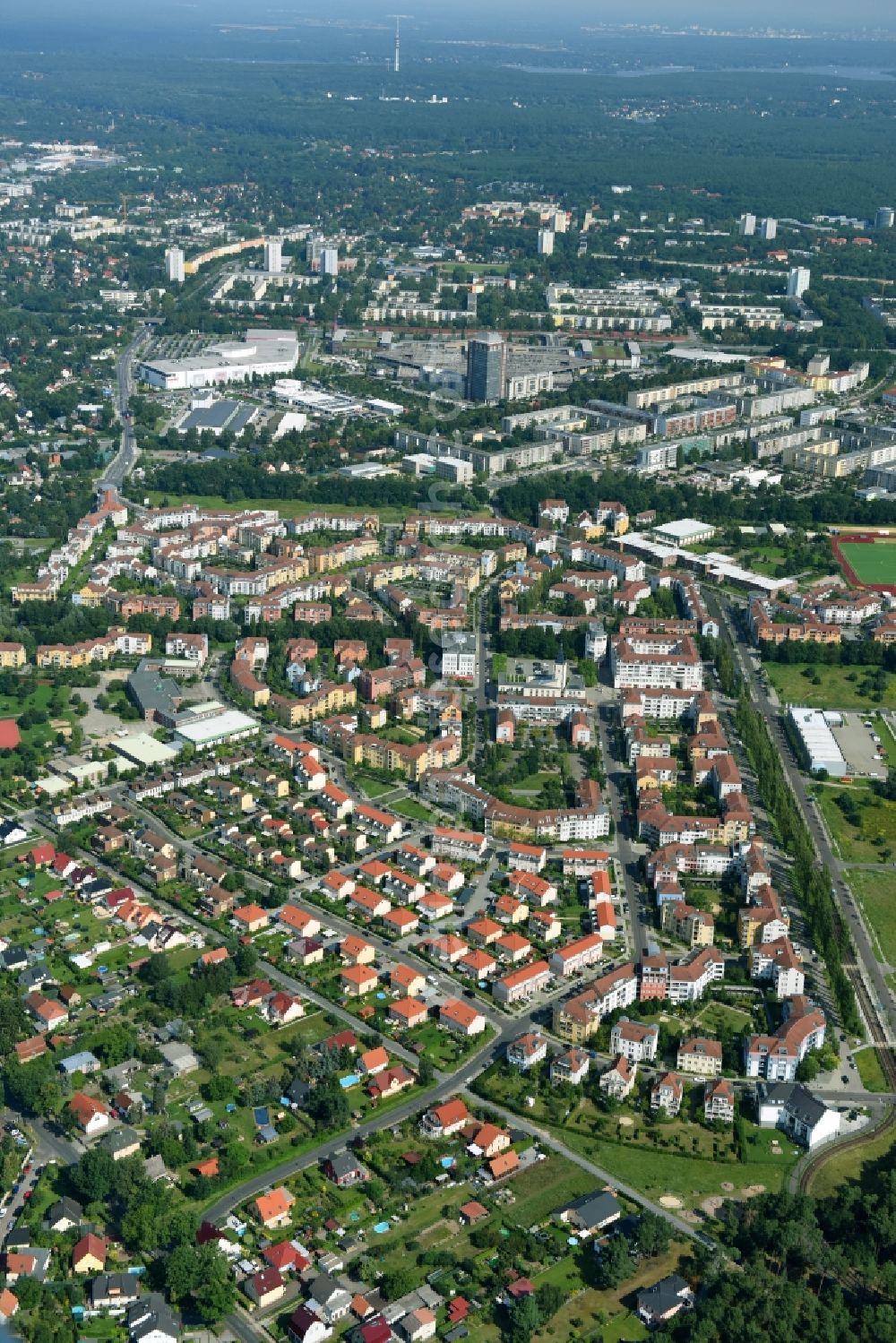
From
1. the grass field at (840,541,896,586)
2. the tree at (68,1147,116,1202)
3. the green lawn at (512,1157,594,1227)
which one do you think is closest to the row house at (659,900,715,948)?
the green lawn at (512,1157,594,1227)

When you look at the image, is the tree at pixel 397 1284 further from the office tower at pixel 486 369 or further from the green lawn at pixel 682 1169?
the office tower at pixel 486 369

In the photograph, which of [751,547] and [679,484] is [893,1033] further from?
[679,484]

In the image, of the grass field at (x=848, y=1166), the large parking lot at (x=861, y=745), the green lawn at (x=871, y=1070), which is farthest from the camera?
the large parking lot at (x=861, y=745)

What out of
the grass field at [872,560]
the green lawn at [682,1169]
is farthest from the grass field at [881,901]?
the grass field at [872,560]

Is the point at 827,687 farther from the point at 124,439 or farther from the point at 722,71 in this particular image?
the point at 722,71

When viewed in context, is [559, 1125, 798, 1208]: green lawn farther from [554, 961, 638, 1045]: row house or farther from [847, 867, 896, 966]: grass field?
[847, 867, 896, 966]: grass field

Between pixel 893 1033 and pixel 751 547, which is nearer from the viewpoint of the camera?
pixel 893 1033

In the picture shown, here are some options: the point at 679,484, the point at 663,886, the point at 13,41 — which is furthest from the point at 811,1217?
the point at 13,41
